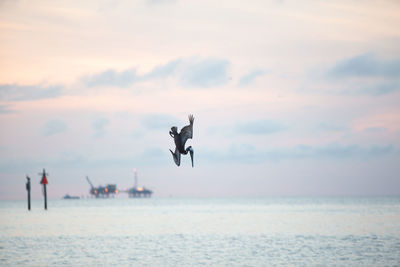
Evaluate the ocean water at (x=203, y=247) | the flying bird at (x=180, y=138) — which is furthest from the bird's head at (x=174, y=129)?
the ocean water at (x=203, y=247)

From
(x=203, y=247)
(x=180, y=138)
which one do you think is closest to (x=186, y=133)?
(x=180, y=138)

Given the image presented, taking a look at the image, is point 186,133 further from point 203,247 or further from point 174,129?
point 203,247

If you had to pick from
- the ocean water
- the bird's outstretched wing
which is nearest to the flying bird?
the bird's outstretched wing

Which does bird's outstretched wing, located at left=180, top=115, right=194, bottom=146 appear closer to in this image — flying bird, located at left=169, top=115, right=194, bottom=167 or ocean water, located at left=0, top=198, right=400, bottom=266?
flying bird, located at left=169, top=115, right=194, bottom=167

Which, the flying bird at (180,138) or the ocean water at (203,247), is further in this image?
the ocean water at (203,247)

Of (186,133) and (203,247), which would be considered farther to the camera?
(203,247)

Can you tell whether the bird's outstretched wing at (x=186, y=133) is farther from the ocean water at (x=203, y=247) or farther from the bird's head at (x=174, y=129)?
the ocean water at (x=203, y=247)

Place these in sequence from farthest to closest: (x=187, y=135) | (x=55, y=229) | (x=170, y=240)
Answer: (x=55, y=229) < (x=170, y=240) < (x=187, y=135)

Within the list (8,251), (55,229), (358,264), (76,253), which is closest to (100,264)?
(76,253)

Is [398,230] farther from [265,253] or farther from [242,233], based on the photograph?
[265,253]

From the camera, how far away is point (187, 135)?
18.5m

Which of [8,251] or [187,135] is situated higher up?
[187,135]

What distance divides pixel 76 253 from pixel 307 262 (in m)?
20.5

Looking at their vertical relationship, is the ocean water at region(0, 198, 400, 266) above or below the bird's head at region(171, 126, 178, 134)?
below
